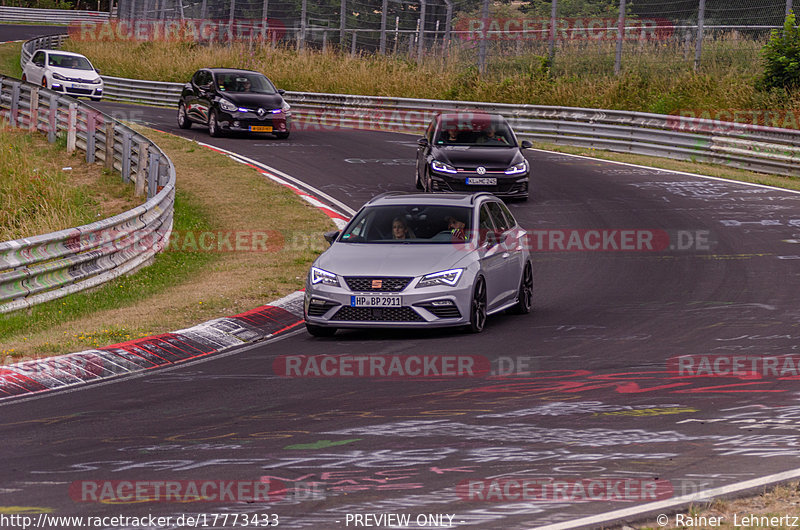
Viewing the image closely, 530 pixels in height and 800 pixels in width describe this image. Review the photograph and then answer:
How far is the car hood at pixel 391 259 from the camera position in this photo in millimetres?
Answer: 12102

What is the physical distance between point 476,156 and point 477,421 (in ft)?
45.7

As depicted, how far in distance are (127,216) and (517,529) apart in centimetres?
1143

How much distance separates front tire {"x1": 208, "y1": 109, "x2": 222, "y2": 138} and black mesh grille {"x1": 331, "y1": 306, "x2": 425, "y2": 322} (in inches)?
845

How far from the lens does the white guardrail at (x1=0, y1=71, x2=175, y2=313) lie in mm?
13619

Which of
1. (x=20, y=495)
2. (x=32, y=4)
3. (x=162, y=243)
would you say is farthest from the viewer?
(x=32, y=4)

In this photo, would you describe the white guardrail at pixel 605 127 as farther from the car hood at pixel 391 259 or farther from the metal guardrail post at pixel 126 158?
the car hood at pixel 391 259

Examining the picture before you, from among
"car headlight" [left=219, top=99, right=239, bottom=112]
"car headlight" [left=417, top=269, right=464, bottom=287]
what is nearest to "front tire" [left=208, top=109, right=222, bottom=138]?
"car headlight" [left=219, top=99, right=239, bottom=112]

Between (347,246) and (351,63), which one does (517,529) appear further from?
(351,63)

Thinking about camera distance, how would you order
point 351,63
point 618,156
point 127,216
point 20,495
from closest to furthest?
point 20,495
point 127,216
point 618,156
point 351,63

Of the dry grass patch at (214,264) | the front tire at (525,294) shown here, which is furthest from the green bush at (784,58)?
the front tire at (525,294)

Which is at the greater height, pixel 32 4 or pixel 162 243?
pixel 32 4

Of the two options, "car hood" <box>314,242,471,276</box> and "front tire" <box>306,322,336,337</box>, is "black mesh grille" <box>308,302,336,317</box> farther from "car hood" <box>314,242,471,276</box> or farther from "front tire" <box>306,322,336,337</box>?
"car hood" <box>314,242,471,276</box>

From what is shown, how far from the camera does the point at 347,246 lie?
12.9 metres

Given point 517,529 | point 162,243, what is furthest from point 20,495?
point 162,243
